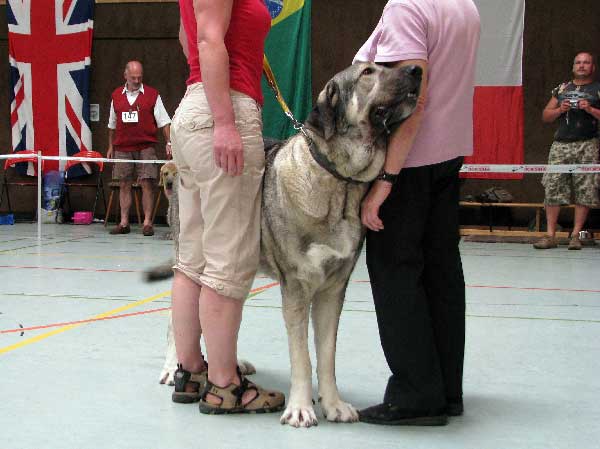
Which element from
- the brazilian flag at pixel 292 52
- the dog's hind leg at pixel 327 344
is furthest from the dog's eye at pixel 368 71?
the brazilian flag at pixel 292 52

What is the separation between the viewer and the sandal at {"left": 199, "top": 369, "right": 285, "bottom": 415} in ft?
8.53

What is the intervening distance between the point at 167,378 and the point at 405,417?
970 millimetres

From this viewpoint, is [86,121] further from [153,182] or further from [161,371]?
[161,371]

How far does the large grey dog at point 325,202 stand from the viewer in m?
2.34

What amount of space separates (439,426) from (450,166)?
847 mm

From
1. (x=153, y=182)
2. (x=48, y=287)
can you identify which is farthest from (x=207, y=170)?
(x=153, y=182)

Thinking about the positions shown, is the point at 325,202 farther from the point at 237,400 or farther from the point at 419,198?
the point at 237,400

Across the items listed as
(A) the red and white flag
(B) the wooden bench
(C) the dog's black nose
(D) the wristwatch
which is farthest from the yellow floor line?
(A) the red and white flag

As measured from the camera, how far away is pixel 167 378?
2977 mm

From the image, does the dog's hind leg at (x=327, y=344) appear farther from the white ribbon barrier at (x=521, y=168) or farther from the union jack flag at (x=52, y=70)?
the union jack flag at (x=52, y=70)

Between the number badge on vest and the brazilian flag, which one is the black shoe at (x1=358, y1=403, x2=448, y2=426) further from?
the number badge on vest

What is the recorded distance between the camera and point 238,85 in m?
2.54

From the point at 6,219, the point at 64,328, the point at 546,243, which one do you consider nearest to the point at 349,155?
the point at 64,328

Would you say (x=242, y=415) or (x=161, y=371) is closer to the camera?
(x=242, y=415)
